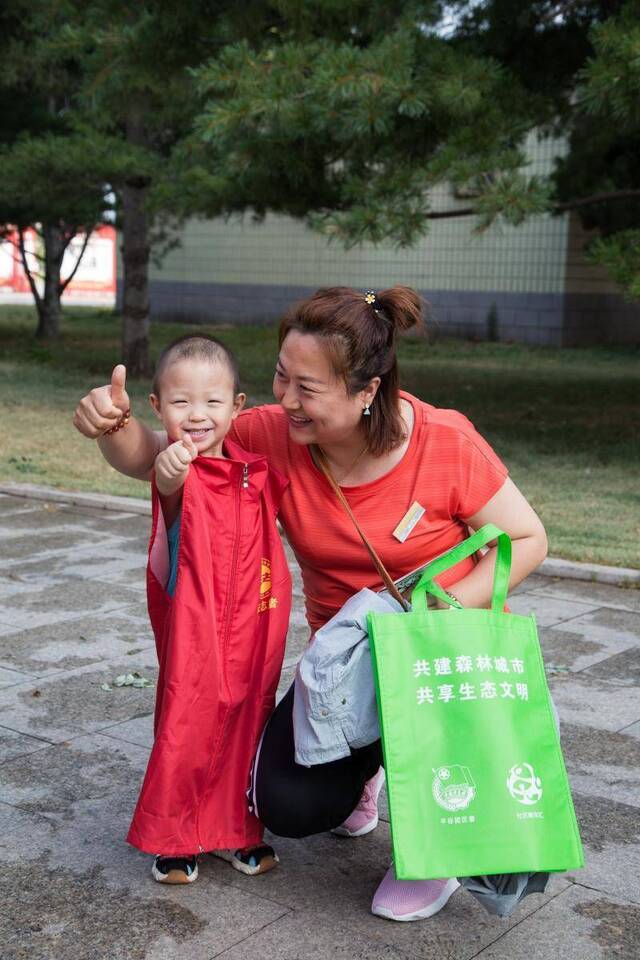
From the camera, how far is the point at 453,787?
2303mm

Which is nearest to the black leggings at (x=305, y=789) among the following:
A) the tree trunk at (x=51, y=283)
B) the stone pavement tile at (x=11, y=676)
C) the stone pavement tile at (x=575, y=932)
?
the stone pavement tile at (x=575, y=932)

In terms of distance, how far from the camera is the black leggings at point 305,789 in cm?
258

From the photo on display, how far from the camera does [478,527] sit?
271cm

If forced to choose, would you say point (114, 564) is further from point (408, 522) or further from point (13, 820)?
point (408, 522)

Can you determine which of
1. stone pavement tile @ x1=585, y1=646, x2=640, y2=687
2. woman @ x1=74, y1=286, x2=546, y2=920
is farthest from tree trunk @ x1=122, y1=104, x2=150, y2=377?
woman @ x1=74, y1=286, x2=546, y2=920

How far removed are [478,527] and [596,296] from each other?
66.0 feet

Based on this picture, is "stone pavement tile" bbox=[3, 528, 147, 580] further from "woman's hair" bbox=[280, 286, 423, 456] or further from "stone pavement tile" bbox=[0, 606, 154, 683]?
"woman's hair" bbox=[280, 286, 423, 456]

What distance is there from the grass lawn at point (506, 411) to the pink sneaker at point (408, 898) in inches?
138

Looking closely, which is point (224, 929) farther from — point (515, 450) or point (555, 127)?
point (555, 127)

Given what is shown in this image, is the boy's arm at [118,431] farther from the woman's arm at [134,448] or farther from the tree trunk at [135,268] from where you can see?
the tree trunk at [135,268]

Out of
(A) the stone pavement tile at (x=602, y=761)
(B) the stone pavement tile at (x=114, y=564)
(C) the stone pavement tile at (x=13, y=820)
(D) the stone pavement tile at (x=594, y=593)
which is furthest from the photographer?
(B) the stone pavement tile at (x=114, y=564)

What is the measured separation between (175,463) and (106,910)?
0.99 m

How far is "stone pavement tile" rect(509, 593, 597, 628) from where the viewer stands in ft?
16.7

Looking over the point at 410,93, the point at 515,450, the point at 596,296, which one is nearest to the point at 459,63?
the point at 410,93
